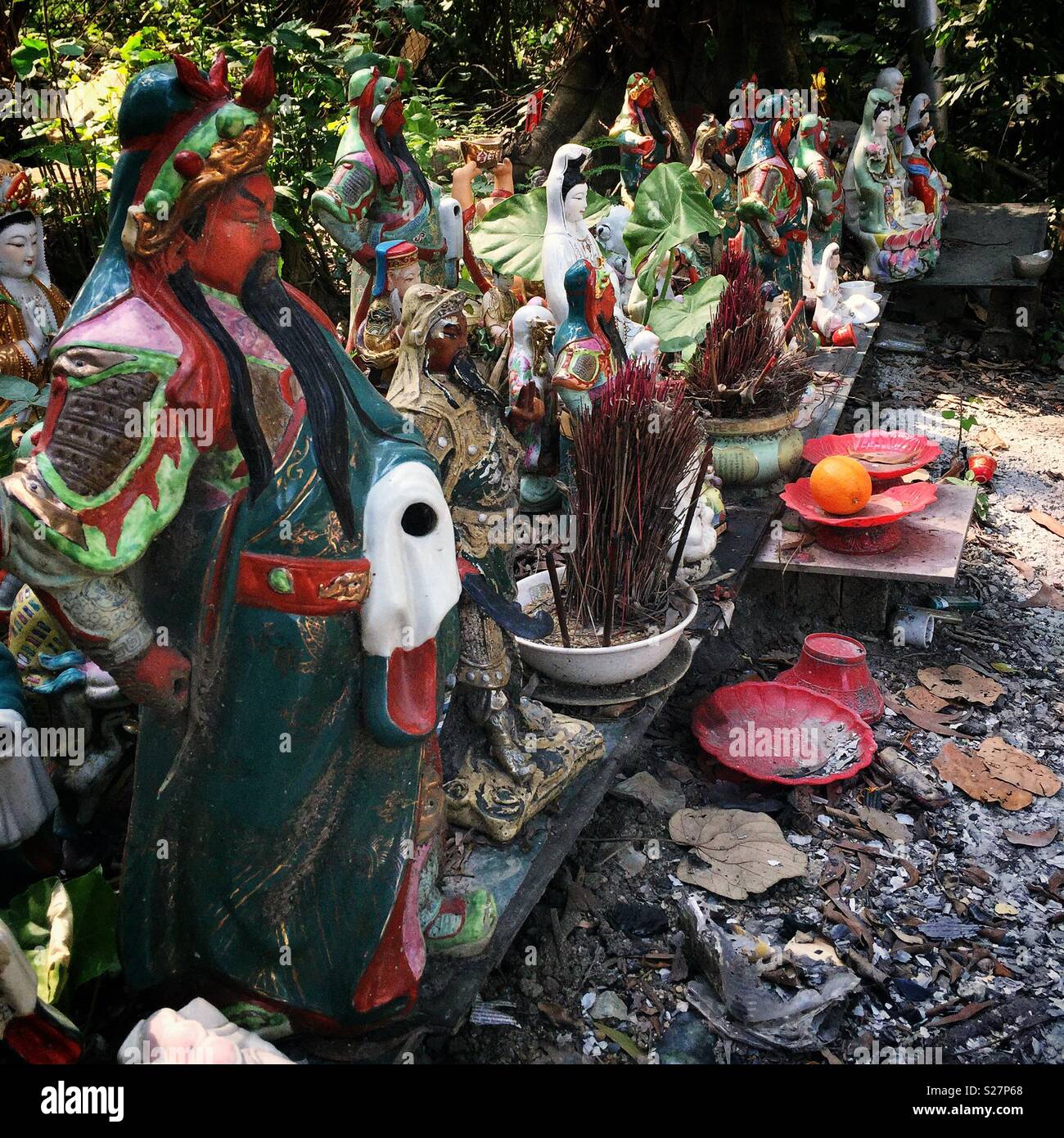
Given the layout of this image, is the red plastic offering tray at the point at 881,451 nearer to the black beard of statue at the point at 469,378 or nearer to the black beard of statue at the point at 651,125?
the black beard of statue at the point at 469,378

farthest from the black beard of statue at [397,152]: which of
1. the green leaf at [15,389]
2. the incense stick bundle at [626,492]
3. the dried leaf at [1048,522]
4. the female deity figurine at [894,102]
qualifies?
the female deity figurine at [894,102]

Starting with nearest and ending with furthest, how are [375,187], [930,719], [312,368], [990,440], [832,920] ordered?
[312,368] < [832,920] < [375,187] < [930,719] < [990,440]

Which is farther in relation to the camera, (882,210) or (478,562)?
(882,210)

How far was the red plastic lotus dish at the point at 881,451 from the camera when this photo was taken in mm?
4980

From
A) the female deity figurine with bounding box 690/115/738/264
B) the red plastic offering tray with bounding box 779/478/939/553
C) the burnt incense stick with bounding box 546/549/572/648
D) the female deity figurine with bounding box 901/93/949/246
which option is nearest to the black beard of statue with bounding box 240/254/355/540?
the burnt incense stick with bounding box 546/549/572/648

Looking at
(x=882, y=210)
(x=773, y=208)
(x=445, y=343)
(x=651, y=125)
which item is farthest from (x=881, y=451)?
(x=882, y=210)

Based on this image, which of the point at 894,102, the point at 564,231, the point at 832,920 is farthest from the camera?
the point at 894,102

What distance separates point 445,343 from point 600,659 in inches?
46.6

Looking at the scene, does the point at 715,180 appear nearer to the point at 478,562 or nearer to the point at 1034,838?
the point at 1034,838

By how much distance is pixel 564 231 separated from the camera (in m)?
4.61

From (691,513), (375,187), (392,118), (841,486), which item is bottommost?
(841,486)

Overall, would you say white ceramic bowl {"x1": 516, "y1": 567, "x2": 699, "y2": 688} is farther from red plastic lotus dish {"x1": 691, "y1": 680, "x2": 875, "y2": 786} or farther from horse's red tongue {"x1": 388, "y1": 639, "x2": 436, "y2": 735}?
horse's red tongue {"x1": 388, "y1": 639, "x2": 436, "y2": 735}

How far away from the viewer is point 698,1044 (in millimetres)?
2957

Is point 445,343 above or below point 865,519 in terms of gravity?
above
